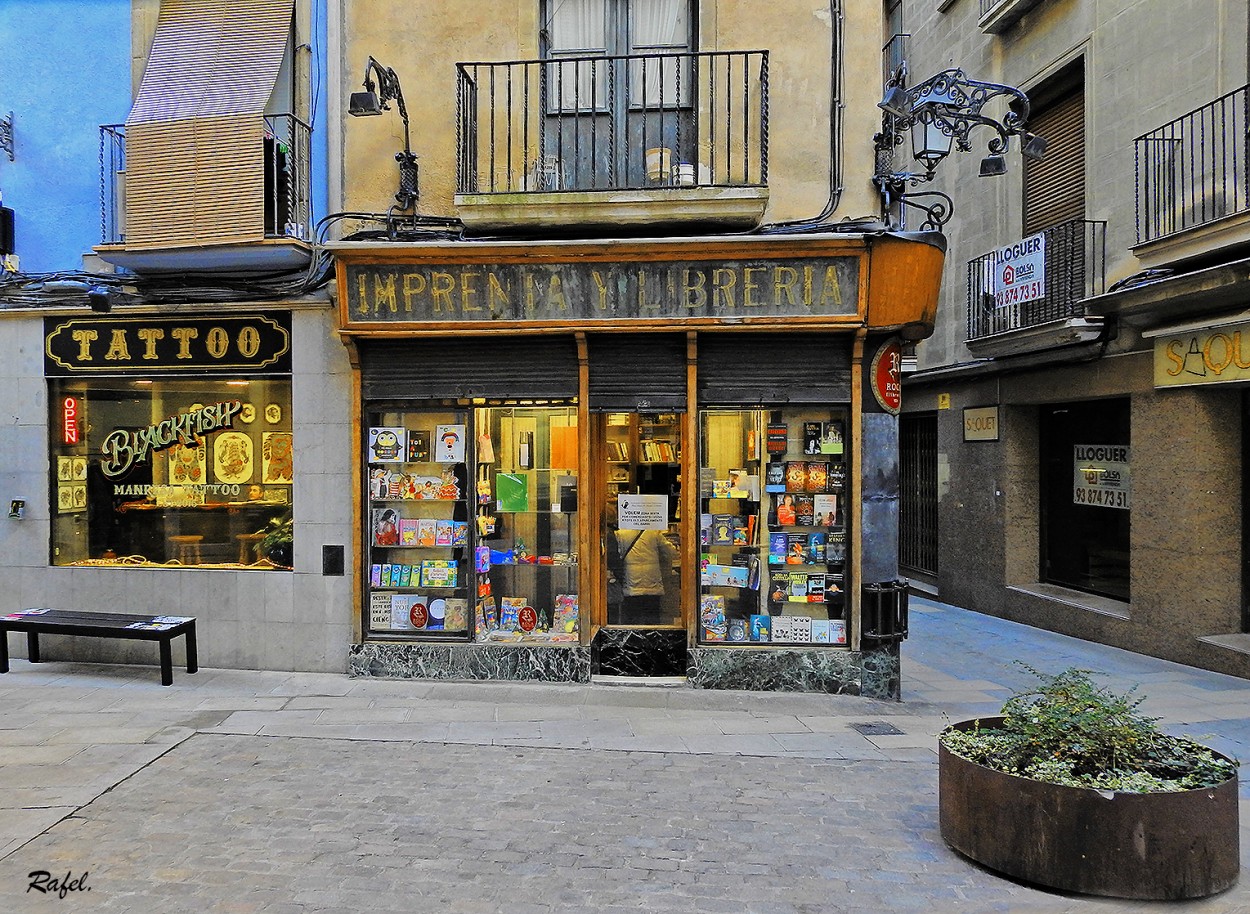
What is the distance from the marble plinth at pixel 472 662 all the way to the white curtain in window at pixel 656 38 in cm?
587

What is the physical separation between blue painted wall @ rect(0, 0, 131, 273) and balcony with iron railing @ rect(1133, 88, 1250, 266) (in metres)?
12.1

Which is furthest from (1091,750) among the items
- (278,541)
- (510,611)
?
(278,541)

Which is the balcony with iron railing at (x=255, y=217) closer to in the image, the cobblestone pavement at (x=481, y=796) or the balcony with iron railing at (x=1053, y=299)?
the cobblestone pavement at (x=481, y=796)

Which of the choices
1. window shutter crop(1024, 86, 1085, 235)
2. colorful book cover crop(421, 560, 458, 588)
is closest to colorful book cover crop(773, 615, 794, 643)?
colorful book cover crop(421, 560, 458, 588)

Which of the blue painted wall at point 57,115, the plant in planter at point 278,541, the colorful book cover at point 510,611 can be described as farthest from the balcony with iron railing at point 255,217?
the colorful book cover at point 510,611

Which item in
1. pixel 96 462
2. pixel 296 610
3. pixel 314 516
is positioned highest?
pixel 96 462

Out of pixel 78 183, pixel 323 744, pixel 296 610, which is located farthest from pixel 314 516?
pixel 78 183

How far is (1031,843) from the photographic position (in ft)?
15.0

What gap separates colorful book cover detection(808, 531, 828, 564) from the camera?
870 centimetres

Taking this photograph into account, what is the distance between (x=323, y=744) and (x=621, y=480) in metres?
3.99

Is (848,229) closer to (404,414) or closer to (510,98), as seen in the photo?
(510,98)

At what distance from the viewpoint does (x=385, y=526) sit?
356 inches

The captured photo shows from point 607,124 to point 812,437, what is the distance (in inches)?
155

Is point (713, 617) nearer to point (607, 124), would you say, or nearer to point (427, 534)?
point (427, 534)
